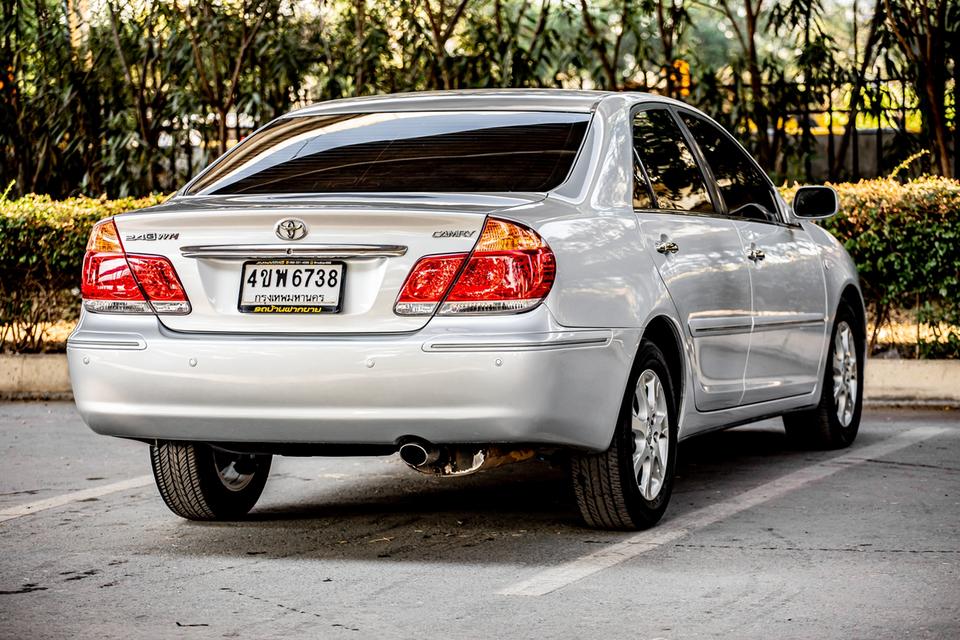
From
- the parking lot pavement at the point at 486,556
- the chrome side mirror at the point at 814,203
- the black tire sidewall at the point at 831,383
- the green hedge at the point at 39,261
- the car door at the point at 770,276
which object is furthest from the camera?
the green hedge at the point at 39,261

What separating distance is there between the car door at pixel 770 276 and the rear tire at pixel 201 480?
222cm

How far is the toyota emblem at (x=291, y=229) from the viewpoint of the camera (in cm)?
562

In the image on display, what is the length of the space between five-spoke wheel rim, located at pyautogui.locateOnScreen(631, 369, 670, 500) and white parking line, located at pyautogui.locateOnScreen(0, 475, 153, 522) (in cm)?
260

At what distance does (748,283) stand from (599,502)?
5.00 ft

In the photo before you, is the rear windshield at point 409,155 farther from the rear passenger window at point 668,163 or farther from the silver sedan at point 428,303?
the rear passenger window at point 668,163

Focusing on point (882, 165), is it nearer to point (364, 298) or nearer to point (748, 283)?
point (748, 283)

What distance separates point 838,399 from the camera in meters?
8.60

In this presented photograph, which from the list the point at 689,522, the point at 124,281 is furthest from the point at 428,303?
the point at 689,522

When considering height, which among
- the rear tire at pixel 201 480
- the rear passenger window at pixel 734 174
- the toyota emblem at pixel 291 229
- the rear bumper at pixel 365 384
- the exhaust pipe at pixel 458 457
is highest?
the rear passenger window at pixel 734 174

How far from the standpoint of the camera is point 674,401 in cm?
648

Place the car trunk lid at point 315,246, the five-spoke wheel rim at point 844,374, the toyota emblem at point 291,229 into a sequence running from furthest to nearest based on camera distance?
1. the five-spoke wheel rim at point 844,374
2. the toyota emblem at point 291,229
3. the car trunk lid at point 315,246

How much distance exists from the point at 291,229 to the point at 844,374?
4.01 metres

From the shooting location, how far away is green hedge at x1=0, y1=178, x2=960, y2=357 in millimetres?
10641

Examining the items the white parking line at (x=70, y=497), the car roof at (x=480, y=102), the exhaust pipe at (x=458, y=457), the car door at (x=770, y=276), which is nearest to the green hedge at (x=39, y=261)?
the white parking line at (x=70, y=497)
